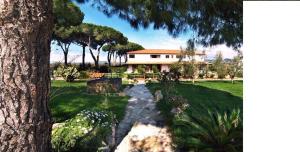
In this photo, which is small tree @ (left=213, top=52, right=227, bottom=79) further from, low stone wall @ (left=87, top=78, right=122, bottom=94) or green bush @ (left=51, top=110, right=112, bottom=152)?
green bush @ (left=51, top=110, right=112, bottom=152)

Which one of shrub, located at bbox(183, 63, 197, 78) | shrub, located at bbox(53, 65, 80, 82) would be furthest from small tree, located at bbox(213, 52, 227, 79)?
shrub, located at bbox(53, 65, 80, 82)

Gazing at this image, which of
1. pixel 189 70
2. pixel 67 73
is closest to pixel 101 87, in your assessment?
pixel 67 73

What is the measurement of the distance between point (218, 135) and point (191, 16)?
2416 mm

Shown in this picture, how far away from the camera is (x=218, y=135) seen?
6.21 m

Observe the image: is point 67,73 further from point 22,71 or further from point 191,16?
point 22,71

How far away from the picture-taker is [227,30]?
287 inches

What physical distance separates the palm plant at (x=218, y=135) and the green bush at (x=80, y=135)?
168 centimetres

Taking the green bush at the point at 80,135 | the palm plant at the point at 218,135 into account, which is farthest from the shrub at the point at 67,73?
the palm plant at the point at 218,135

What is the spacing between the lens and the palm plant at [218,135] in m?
6.16

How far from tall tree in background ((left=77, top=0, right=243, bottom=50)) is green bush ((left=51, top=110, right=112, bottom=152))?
7.48ft

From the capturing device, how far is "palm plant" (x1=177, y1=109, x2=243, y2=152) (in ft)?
20.2

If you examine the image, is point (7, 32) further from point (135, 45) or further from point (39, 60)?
point (135, 45)

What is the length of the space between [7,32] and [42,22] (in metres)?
0.34

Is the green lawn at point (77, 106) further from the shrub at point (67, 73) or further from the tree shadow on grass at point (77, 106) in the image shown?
the shrub at point (67, 73)
